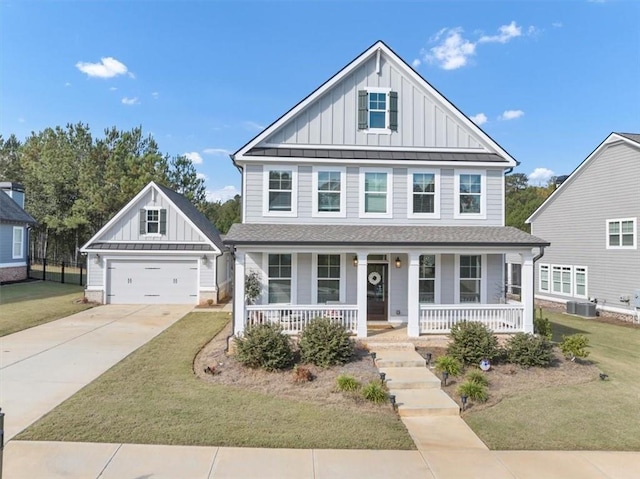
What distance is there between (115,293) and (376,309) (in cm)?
1398

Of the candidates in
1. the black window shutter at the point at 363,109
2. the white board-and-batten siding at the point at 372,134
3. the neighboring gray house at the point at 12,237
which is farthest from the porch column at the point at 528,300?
the neighboring gray house at the point at 12,237

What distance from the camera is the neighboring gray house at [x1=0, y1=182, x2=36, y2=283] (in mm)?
23531

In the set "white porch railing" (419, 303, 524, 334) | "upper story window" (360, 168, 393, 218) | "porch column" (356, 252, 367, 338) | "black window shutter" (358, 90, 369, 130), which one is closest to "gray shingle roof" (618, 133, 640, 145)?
"white porch railing" (419, 303, 524, 334)

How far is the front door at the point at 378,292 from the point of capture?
41.4 feet

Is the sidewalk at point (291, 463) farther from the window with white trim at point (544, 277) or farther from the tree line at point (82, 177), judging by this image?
the tree line at point (82, 177)

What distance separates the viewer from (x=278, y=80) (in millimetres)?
20781

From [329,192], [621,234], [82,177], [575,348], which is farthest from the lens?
[82,177]

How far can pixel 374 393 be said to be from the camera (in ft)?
23.9

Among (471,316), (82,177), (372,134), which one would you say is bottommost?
(471,316)

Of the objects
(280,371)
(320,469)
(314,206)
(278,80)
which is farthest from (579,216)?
(320,469)

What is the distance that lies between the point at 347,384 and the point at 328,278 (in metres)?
5.00

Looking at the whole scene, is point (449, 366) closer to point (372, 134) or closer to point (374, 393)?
point (374, 393)

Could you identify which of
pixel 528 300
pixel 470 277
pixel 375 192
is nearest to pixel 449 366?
pixel 528 300

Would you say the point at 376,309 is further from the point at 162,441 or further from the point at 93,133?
the point at 93,133
